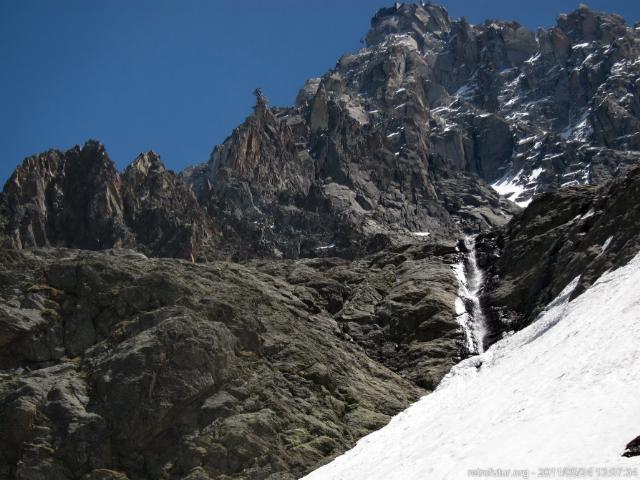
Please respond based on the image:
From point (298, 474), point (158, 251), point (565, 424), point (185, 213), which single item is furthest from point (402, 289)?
point (185, 213)

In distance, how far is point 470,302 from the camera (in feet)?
230

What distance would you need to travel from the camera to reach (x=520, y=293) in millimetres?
68000

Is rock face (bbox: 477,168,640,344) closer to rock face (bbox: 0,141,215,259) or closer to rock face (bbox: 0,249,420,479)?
rock face (bbox: 0,249,420,479)

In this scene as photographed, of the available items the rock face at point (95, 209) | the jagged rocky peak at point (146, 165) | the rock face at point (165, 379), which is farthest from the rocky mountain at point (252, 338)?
the jagged rocky peak at point (146, 165)

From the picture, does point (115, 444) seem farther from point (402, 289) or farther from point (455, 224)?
point (455, 224)

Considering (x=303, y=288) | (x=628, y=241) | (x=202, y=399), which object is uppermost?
(x=303, y=288)

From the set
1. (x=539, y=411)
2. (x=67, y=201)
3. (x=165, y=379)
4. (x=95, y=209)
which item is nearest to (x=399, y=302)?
(x=165, y=379)

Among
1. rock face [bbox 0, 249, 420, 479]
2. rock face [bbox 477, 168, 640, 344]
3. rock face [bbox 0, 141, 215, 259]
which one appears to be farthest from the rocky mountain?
rock face [bbox 0, 141, 215, 259]

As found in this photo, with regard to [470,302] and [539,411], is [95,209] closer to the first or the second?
[470,302]

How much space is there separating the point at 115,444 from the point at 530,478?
27360 mm

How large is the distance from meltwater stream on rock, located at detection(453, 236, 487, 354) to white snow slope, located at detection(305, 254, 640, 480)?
56.5 ft

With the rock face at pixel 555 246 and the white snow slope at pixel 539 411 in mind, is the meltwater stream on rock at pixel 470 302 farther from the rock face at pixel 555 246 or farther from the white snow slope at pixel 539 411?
the white snow slope at pixel 539 411

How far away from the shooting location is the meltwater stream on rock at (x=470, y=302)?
207 feet

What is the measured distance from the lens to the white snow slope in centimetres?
2306
